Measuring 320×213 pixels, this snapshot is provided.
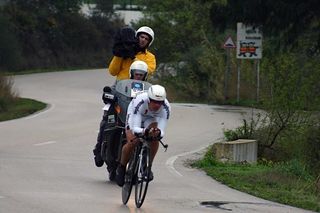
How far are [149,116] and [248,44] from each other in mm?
22345

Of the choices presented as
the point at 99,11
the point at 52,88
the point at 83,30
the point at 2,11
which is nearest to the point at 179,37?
the point at 52,88

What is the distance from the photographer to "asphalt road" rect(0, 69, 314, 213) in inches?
424

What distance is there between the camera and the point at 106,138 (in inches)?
489

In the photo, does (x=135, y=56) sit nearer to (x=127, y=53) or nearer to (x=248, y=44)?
(x=127, y=53)

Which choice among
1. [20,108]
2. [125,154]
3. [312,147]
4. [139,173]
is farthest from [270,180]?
[20,108]

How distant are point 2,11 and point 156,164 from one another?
45266mm

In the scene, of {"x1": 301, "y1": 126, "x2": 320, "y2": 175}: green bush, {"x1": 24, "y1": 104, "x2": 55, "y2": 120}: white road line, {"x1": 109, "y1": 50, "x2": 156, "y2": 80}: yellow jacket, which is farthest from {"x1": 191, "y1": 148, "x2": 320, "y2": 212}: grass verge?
{"x1": 24, "y1": 104, "x2": 55, "y2": 120}: white road line

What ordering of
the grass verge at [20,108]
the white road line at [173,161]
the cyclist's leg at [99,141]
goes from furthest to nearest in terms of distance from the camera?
the grass verge at [20,108], the white road line at [173,161], the cyclist's leg at [99,141]

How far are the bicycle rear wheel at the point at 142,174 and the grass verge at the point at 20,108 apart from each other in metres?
14.8

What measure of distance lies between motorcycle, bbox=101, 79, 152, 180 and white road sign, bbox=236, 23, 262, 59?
20.7 metres

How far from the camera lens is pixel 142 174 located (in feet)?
34.5

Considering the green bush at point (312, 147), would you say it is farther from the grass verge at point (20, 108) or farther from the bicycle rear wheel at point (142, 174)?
the grass verge at point (20, 108)

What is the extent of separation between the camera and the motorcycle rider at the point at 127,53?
12.5 m

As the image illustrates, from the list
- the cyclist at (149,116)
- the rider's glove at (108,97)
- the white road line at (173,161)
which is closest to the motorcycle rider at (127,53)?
the rider's glove at (108,97)
